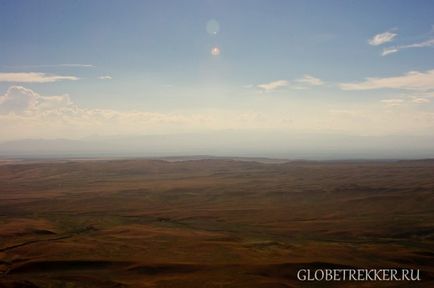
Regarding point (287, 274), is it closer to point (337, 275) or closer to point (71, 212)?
point (337, 275)

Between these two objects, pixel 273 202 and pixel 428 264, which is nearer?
pixel 428 264

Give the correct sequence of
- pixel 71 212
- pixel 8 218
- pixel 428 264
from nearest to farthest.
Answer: pixel 428 264 → pixel 8 218 → pixel 71 212

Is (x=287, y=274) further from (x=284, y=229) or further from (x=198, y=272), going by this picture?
(x=284, y=229)

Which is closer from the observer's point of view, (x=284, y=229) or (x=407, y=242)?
(x=407, y=242)

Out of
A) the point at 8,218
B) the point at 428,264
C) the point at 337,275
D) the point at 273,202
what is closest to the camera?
the point at 337,275

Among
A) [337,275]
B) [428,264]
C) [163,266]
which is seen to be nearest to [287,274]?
[337,275]

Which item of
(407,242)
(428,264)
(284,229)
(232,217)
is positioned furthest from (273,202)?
(428,264)
